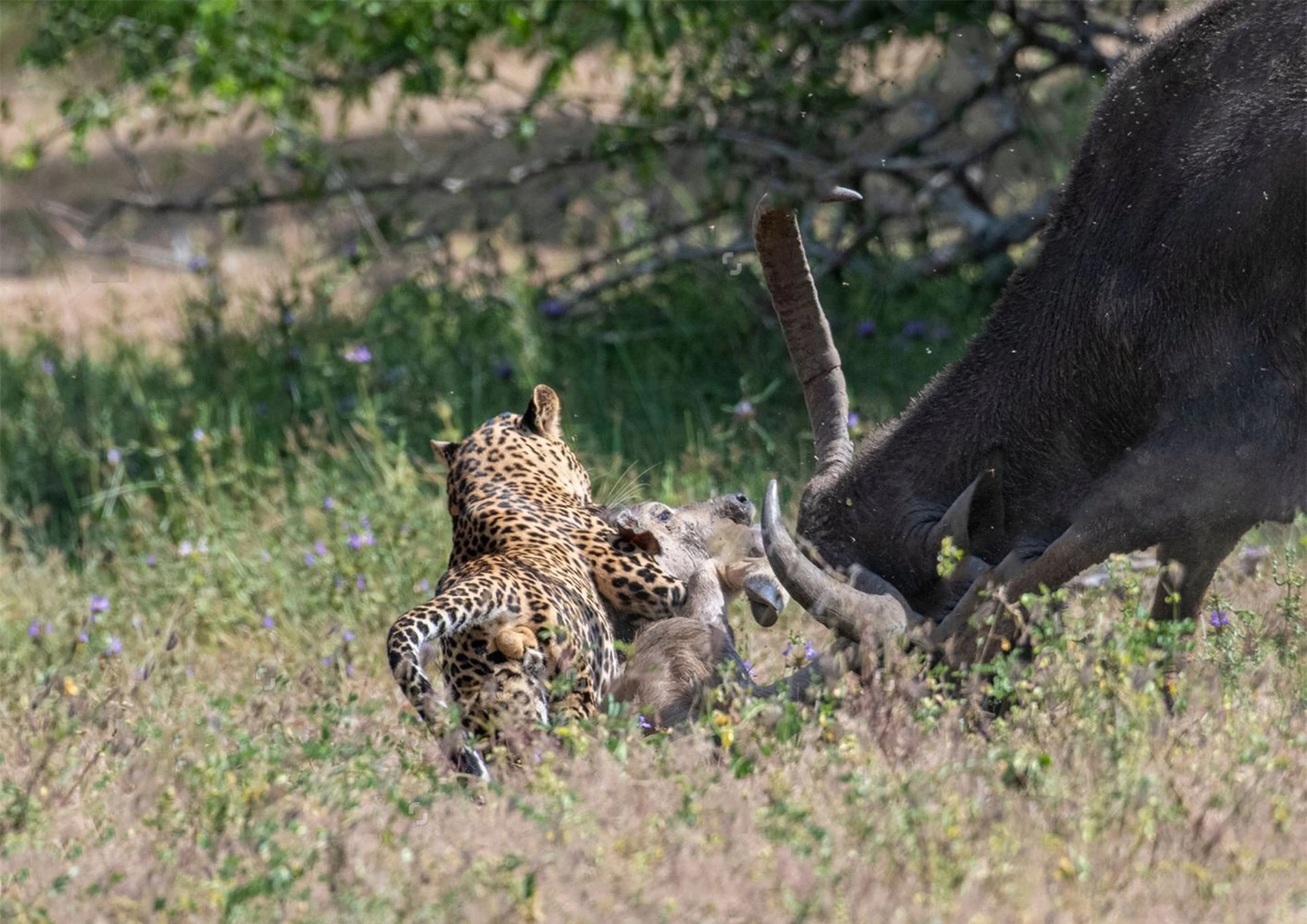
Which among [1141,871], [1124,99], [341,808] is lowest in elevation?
[1141,871]

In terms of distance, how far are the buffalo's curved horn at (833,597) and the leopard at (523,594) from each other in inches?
18.4

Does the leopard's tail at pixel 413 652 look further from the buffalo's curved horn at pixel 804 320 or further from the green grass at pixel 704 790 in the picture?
the buffalo's curved horn at pixel 804 320

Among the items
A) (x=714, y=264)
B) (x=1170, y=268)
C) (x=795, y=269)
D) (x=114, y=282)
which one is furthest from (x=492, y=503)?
(x=114, y=282)

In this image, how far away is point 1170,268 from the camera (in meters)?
5.42

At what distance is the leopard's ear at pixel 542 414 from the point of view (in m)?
6.20

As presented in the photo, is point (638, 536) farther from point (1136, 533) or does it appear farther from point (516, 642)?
point (1136, 533)

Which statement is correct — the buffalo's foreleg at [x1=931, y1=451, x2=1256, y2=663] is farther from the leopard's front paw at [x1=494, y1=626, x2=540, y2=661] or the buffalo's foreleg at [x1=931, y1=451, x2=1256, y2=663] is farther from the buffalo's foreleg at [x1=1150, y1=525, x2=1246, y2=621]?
the leopard's front paw at [x1=494, y1=626, x2=540, y2=661]

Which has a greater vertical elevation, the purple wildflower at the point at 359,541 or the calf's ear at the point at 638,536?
the calf's ear at the point at 638,536

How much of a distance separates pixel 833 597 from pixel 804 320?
127 cm

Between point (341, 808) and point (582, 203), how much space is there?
13.3 metres

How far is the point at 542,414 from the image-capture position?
245 inches

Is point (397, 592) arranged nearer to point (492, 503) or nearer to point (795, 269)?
point (492, 503)

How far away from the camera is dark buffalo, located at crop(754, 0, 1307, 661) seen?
5.20 meters

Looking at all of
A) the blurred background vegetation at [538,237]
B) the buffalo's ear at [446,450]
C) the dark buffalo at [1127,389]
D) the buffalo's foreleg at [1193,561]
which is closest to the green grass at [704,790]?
the buffalo's foreleg at [1193,561]
